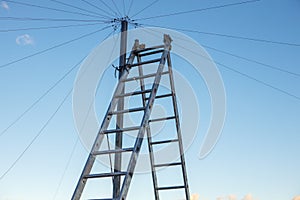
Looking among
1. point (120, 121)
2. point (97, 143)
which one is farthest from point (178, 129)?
point (97, 143)

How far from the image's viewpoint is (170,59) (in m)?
6.26

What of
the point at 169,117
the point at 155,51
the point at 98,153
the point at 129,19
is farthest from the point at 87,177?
the point at 129,19

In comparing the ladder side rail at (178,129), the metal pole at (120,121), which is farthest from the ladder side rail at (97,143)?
the ladder side rail at (178,129)

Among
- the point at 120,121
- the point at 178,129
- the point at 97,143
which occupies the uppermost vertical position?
the point at 120,121

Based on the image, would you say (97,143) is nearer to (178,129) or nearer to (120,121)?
(120,121)

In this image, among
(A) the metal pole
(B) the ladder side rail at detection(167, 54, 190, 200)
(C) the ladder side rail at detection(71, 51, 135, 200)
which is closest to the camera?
(C) the ladder side rail at detection(71, 51, 135, 200)

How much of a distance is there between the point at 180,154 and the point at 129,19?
9.50 feet

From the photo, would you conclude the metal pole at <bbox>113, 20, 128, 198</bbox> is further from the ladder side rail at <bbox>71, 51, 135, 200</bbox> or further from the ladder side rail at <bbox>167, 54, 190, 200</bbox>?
the ladder side rail at <bbox>167, 54, 190, 200</bbox>

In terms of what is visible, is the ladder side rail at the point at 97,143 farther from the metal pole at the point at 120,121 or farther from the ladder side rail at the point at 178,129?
the ladder side rail at the point at 178,129

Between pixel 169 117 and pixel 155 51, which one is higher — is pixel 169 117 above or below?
below

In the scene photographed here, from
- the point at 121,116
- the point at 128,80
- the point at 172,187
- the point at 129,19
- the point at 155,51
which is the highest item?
the point at 129,19

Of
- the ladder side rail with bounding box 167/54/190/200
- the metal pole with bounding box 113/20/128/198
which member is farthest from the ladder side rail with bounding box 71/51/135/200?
the ladder side rail with bounding box 167/54/190/200

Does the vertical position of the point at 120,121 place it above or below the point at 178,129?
above

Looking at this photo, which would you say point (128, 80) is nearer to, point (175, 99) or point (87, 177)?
point (175, 99)
